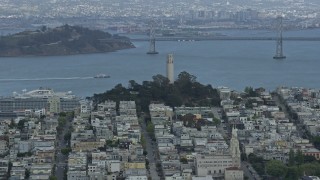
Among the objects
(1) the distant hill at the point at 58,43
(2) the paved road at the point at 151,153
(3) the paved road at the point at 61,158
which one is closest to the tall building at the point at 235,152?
(2) the paved road at the point at 151,153

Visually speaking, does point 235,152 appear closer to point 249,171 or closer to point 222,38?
point 249,171

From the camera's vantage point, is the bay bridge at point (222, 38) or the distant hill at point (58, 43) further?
the bay bridge at point (222, 38)

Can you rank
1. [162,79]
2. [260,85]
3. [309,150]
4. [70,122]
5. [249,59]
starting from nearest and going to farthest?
[309,150], [70,122], [162,79], [260,85], [249,59]

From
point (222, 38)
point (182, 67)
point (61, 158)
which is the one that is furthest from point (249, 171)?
point (222, 38)

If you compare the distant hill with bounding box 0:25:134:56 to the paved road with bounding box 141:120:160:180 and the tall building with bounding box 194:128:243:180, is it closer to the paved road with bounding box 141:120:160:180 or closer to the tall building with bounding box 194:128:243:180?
the paved road with bounding box 141:120:160:180

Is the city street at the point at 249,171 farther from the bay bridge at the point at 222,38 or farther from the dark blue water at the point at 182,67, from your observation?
the bay bridge at the point at 222,38

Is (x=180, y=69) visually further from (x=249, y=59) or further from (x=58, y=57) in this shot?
(x=58, y=57)

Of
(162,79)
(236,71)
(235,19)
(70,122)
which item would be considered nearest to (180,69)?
(236,71)

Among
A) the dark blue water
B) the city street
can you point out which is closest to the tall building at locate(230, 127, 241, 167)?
the city street
